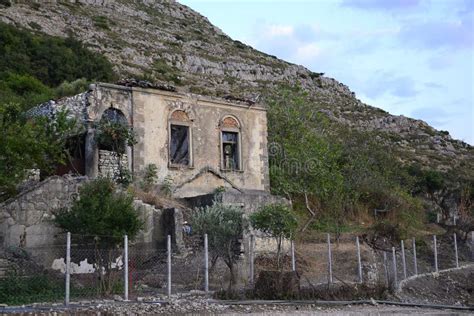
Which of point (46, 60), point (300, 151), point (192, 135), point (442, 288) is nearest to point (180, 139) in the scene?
point (192, 135)

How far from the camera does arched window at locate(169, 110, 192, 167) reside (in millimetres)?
28172

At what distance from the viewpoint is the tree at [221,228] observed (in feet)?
58.3

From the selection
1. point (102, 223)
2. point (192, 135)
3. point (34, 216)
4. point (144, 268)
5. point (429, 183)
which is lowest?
point (144, 268)

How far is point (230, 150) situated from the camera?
3019 cm

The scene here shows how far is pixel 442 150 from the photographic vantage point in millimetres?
64938

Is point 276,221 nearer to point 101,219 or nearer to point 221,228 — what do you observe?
point 221,228

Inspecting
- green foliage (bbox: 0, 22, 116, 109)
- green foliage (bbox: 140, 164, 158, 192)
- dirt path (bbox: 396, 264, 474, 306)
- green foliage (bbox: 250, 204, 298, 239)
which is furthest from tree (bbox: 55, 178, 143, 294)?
green foliage (bbox: 0, 22, 116, 109)

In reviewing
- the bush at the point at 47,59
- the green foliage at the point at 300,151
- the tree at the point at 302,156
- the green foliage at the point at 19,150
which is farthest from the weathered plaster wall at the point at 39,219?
the bush at the point at 47,59

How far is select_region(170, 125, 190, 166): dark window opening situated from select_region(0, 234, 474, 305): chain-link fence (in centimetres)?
662

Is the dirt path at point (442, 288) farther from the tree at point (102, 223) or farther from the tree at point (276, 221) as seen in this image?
the tree at point (102, 223)

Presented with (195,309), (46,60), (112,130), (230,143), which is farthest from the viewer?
(46,60)

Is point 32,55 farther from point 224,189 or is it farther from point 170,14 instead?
point 170,14

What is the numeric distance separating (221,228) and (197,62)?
55479 millimetres

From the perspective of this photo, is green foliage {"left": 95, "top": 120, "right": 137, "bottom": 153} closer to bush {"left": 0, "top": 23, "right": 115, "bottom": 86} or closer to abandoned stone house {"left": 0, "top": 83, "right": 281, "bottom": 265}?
abandoned stone house {"left": 0, "top": 83, "right": 281, "bottom": 265}
